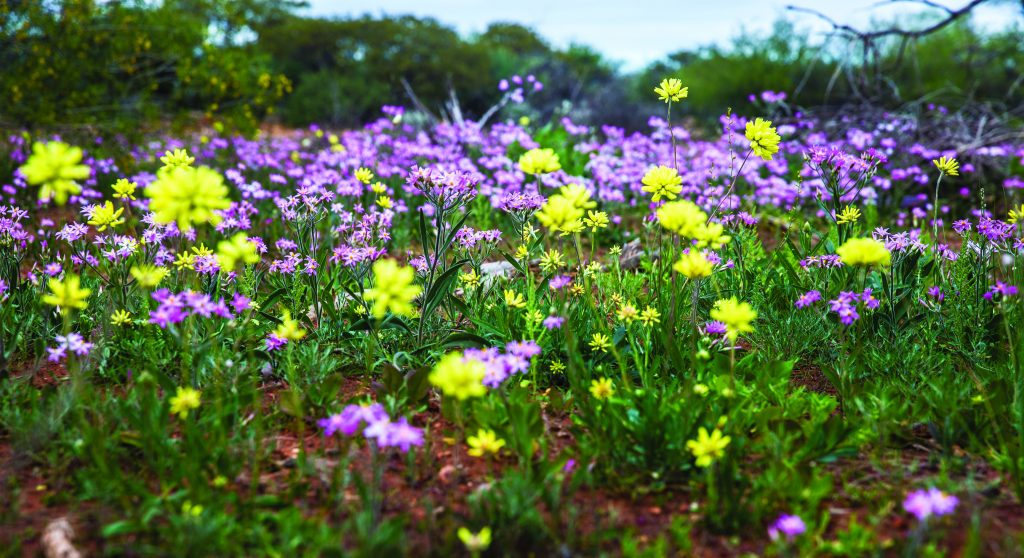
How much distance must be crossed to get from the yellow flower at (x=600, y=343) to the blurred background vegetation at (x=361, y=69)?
3950mm

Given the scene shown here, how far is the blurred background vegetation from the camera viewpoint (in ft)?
23.6

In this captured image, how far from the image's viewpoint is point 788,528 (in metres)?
1.79

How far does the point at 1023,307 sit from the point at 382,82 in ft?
48.6

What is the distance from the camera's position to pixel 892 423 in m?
2.42

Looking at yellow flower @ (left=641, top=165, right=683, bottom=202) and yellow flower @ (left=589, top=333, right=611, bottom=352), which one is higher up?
yellow flower @ (left=641, top=165, right=683, bottom=202)

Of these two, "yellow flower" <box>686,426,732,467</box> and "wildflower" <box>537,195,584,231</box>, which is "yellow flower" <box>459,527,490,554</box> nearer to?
"yellow flower" <box>686,426,732,467</box>

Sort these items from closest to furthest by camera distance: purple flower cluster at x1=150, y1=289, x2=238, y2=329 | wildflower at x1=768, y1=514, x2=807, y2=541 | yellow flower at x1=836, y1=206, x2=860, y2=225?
wildflower at x1=768, y1=514, x2=807, y2=541 → purple flower cluster at x1=150, y1=289, x2=238, y2=329 → yellow flower at x1=836, y1=206, x2=860, y2=225

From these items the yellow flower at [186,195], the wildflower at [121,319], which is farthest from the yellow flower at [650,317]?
the wildflower at [121,319]

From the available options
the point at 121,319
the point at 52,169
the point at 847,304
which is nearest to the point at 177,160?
the point at 121,319

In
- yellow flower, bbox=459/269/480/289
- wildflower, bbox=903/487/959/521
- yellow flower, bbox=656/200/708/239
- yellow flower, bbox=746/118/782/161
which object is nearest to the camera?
wildflower, bbox=903/487/959/521

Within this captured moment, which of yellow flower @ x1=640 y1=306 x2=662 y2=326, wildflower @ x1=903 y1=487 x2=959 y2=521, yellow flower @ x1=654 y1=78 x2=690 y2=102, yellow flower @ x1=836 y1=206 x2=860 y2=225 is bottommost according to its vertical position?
wildflower @ x1=903 y1=487 x2=959 y2=521

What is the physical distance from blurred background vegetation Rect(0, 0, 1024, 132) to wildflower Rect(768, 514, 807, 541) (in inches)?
187

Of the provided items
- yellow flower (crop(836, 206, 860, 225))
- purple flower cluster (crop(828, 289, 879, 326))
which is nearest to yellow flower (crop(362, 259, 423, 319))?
purple flower cluster (crop(828, 289, 879, 326))

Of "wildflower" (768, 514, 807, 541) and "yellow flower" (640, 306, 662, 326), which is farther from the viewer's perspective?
"yellow flower" (640, 306, 662, 326)
